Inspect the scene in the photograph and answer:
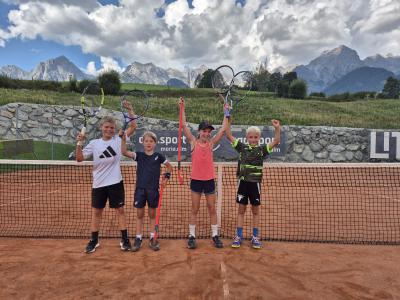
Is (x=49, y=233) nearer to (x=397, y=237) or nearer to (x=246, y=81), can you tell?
(x=246, y=81)

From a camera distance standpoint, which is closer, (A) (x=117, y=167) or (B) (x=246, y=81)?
(A) (x=117, y=167)

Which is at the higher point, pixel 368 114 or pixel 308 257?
pixel 368 114

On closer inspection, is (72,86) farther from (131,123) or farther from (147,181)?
(147,181)

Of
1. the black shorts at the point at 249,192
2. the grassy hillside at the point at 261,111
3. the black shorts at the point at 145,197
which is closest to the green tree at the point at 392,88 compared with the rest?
the grassy hillside at the point at 261,111

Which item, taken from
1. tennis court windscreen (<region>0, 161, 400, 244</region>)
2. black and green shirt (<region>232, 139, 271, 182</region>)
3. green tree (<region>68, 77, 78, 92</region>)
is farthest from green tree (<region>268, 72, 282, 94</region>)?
black and green shirt (<region>232, 139, 271, 182</region>)

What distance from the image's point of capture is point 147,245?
5.12 meters

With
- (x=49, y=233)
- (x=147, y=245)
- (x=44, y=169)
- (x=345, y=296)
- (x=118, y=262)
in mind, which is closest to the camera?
(x=345, y=296)

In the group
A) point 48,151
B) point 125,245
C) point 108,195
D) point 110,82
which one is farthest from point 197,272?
point 110,82

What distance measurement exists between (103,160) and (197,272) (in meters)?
1.97

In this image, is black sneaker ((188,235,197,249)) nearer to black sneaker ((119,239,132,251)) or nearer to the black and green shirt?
black sneaker ((119,239,132,251))

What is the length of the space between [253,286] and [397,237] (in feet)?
11.9

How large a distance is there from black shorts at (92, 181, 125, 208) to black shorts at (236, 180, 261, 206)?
177cm

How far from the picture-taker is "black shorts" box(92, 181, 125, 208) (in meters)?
4.76

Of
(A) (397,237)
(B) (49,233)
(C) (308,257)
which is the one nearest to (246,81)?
(C) (308,257)
